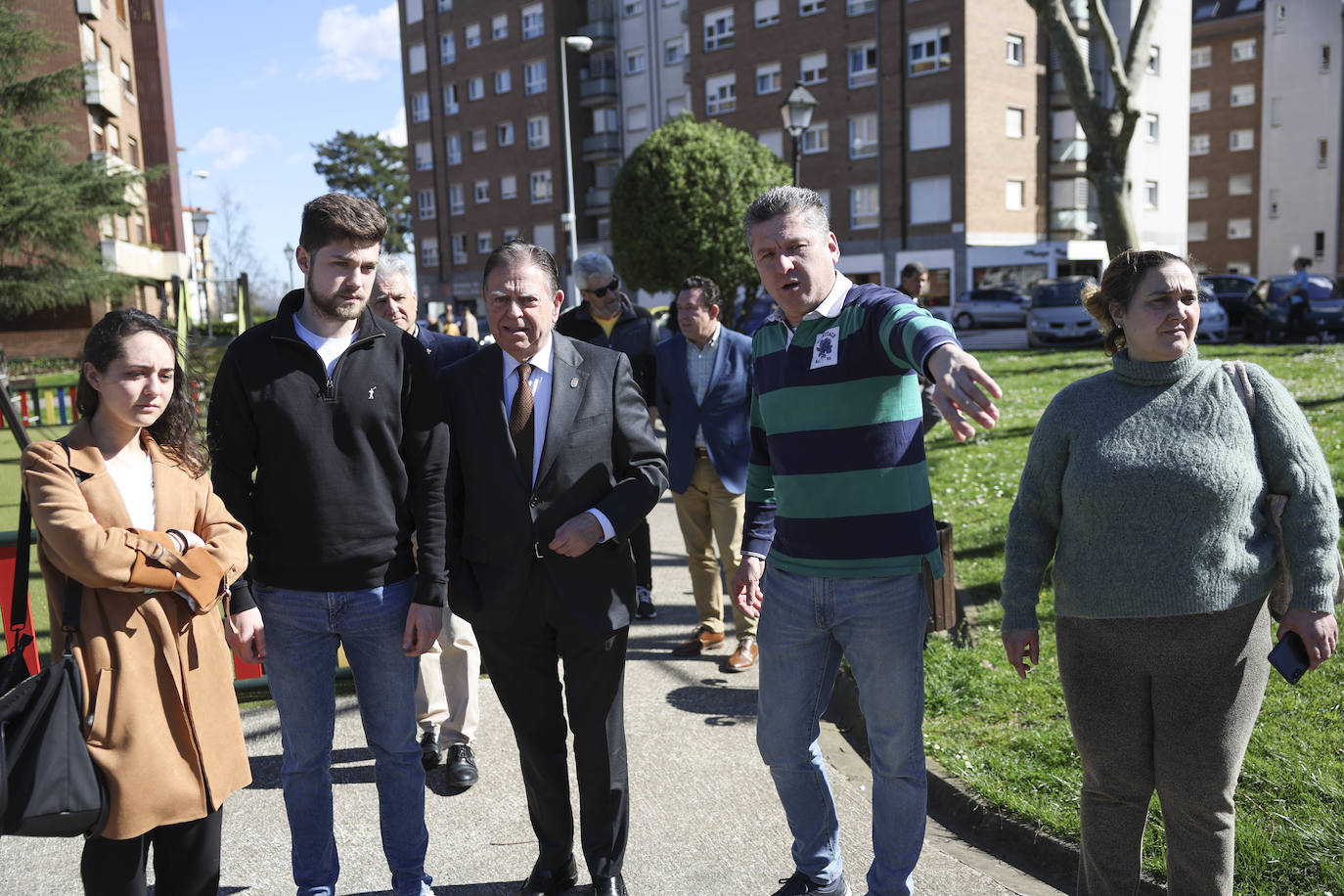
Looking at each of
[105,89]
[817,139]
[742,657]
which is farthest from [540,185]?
[742,657]

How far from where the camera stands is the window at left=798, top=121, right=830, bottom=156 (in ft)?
147

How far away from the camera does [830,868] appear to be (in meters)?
3.43

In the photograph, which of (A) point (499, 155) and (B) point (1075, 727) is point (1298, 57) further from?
(B) point (1075, 727)

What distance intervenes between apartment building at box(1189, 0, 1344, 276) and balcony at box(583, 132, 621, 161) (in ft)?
102

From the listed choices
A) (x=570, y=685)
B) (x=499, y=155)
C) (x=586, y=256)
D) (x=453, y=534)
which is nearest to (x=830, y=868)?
(x=570, y=685)

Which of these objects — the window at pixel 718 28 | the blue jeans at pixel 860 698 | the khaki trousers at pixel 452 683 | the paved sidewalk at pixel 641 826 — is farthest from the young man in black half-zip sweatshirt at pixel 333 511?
the window at pixel 718 28

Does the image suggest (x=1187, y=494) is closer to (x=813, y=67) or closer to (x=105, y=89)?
(x=105, y=89)

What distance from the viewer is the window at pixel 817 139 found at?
44.7 meters

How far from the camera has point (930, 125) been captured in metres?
41.6

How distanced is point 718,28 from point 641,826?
4867 centimetres

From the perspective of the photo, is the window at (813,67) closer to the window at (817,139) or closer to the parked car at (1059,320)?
the window at (817,139)

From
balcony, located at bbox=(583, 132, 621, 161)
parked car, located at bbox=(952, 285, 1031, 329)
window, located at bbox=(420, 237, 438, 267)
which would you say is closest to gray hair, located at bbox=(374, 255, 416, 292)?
parked car, located at bbox=(952, 285, 1031, 329)

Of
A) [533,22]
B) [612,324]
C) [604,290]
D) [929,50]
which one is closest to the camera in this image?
[604,290]

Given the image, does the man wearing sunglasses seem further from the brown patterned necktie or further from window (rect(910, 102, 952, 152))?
window (rect(910, 102, 952, 152))
